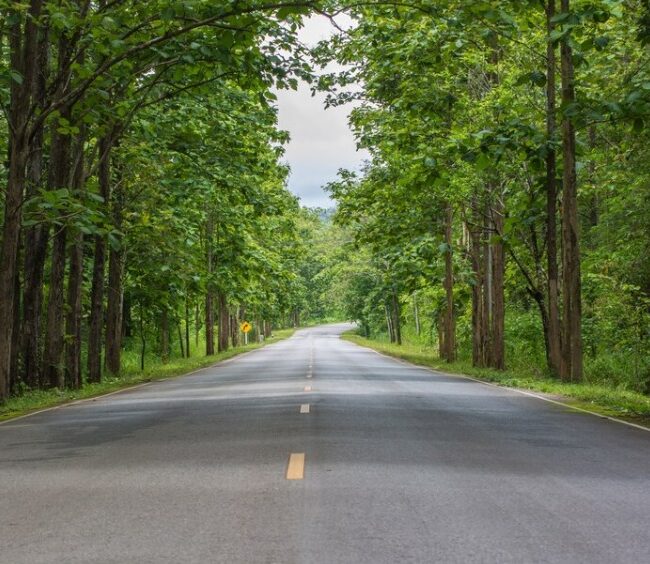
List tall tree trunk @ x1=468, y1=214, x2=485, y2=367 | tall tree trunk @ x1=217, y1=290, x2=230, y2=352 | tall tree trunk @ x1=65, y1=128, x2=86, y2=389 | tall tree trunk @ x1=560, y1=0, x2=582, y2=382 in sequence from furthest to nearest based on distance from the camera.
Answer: tall tree trunk @ x1=217, y1=290, x2=230, y2=352 < tall tree trunk @ x1=468, y1=214, x2=485, y2=367 < tall tree trunk @ x1=65, y1=128, x2=86, y2=389 < tall tree trunk @ x1=560, y1=0, x2=582, y2=382

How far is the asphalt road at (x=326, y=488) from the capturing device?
5.33 meters

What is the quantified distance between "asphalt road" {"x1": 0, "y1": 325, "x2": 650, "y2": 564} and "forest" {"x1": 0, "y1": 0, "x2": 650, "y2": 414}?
15.1 ft

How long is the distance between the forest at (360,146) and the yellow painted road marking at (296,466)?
637 centimetres

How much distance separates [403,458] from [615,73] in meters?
16.4

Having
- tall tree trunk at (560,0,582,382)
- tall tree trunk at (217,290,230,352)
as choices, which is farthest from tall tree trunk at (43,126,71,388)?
tall tree trunk at (217,290,230,352)

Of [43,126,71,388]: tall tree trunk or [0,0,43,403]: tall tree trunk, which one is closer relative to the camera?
[0,0,43,403]: tall tree trunk

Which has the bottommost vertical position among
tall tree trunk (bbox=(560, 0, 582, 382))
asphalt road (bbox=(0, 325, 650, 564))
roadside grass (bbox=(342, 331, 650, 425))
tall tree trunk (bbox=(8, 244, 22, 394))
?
roadside grass (bbox=(342, 331, 650, 425))

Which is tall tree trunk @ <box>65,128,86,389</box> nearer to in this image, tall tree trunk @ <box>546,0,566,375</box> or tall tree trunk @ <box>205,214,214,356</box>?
tall tree trunk @ <box>546,0,566,375</box>

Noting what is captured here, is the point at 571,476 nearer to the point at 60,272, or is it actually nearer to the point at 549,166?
the point at 549,166

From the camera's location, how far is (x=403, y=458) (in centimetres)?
875

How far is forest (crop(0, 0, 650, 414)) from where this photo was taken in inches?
564

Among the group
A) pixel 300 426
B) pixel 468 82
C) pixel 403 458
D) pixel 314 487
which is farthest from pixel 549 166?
pixel 314 487

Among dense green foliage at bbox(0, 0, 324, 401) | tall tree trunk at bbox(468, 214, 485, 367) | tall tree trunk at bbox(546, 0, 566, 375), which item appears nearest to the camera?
dense green foliage at bbox(0, 0, 324, 401)

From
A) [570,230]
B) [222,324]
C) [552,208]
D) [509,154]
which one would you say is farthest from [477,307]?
[222,324]
